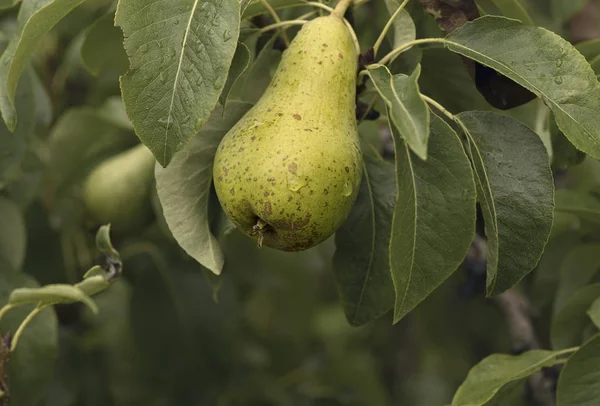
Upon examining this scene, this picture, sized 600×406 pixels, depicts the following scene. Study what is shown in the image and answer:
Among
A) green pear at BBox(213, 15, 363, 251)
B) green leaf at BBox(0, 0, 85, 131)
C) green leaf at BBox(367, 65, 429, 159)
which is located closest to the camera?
green leaf at BBox(367, 65, 429, 159)

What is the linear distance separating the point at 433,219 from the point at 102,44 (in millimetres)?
726

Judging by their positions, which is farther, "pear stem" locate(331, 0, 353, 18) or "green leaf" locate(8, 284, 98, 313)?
"pear stem" locate(331, 0, 353, 18)

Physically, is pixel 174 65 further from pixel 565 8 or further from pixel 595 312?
pixel 565 8

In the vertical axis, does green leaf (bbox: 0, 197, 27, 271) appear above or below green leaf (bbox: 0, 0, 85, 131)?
below

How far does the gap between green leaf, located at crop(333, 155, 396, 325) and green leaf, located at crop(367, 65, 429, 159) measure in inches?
10.4

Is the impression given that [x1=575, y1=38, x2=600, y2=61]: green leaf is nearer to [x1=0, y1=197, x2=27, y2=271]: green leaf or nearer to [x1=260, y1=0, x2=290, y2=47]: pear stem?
[x1=260, y1=0, x2=290, y2=47]: pear stem

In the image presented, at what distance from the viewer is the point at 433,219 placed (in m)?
0.98

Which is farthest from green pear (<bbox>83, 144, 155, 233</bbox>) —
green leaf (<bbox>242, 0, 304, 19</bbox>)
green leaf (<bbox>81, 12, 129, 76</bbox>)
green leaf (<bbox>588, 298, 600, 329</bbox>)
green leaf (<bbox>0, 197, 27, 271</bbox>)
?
green leaf (<bbox>588, 298, 600, 329</bbox>)

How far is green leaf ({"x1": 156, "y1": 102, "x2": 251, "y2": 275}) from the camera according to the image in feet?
3.63

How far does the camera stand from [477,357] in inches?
106

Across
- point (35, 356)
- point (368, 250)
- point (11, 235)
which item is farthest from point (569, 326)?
point (11, 235)

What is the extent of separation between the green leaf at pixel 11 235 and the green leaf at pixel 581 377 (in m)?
1.03

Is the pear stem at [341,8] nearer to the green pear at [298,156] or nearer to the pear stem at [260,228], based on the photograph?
the green pear at [298,156]

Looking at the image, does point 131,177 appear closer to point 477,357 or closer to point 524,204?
point 524,204
